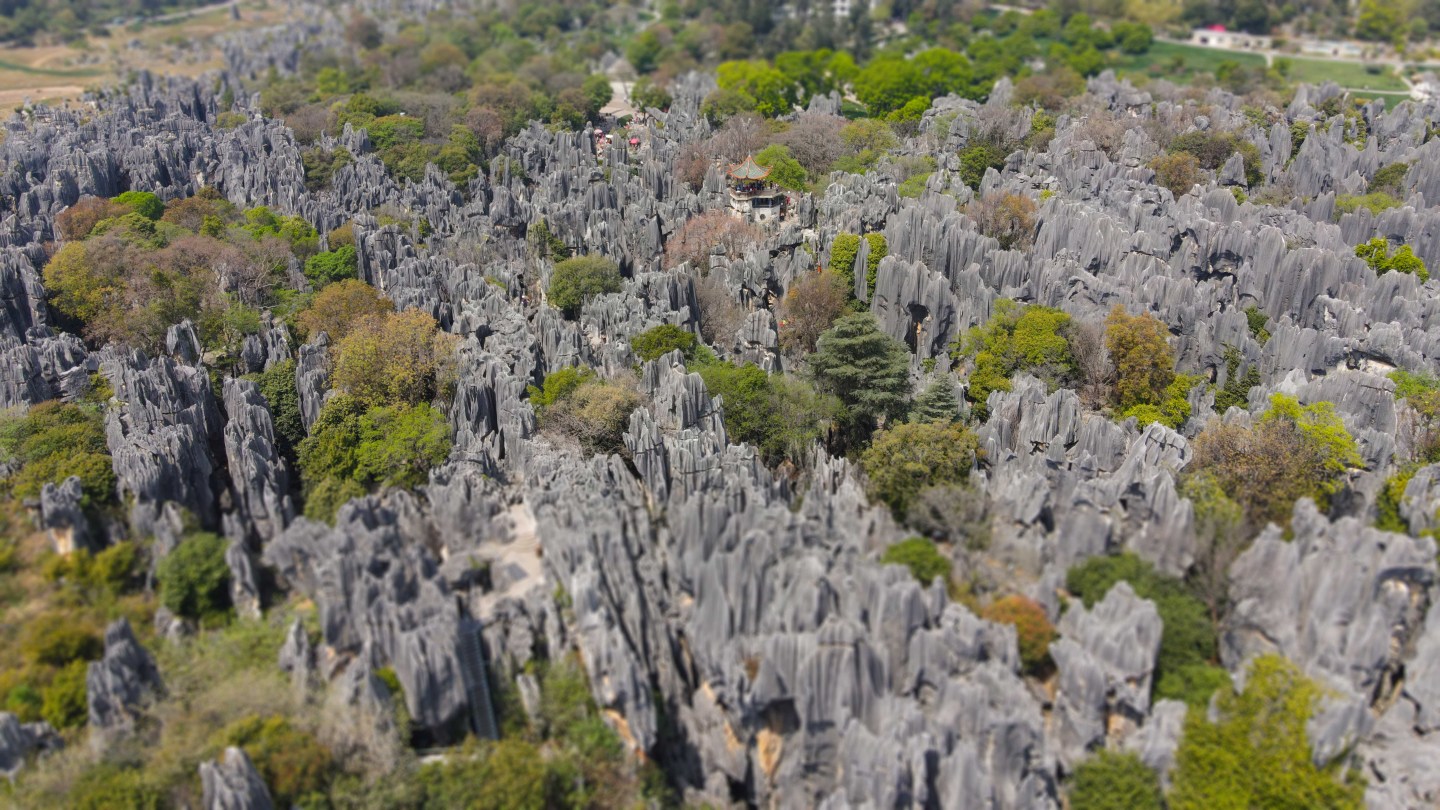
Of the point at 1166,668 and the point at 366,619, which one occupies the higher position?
the point at 366,619

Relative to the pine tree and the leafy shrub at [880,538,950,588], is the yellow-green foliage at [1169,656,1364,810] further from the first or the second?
the pine tree

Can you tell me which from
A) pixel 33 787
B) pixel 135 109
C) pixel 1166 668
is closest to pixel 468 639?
pixel 33 787

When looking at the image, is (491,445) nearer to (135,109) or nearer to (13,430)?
(13,430)

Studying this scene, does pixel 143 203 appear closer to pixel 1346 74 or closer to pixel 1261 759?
pixel 1261 759

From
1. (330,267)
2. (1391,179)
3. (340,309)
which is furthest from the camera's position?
(1391,179)

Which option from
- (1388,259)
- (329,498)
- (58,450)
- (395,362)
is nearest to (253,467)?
(329,498)

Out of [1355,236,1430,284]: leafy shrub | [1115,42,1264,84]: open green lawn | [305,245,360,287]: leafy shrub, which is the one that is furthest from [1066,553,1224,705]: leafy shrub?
[1115,42,1264,84]: open green lawn

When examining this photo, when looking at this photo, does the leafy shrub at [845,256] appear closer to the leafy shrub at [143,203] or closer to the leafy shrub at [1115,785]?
the leafy shrub at [1115,785]
